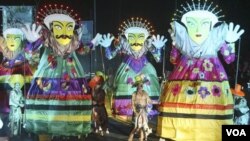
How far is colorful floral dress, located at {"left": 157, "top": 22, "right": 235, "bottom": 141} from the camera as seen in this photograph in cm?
480

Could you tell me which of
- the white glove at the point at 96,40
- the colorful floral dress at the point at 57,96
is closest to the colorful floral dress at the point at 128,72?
the white glove at the point at 96,40

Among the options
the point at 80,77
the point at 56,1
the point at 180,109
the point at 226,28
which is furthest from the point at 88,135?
the point at 226,28

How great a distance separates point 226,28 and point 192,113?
979 mm

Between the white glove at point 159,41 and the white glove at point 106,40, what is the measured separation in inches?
21.8

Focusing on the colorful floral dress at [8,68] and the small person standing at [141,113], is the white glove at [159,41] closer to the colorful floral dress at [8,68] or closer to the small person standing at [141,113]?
the small person standing at [141,113]

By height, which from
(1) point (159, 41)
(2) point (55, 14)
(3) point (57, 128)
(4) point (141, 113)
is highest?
(2) point (55, 14)

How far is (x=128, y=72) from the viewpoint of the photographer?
6121 mm

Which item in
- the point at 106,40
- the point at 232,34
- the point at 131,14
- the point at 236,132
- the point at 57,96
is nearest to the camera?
the point at 236,132

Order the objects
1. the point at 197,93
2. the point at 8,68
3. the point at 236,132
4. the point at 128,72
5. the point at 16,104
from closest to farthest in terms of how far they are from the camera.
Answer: the point at 236,132 < the point at 197,93 < the point at 16,104 < the point at 8,68 < the point at 128,72

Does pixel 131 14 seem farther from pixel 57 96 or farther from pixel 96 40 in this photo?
pixel 57 96

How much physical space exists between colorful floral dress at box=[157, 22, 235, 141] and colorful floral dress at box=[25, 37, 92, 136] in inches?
37.0

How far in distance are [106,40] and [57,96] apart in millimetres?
1011

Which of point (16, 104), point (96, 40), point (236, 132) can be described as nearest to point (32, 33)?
point (96, 40)

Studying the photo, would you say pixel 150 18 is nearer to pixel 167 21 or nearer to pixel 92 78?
pixel 167 21
